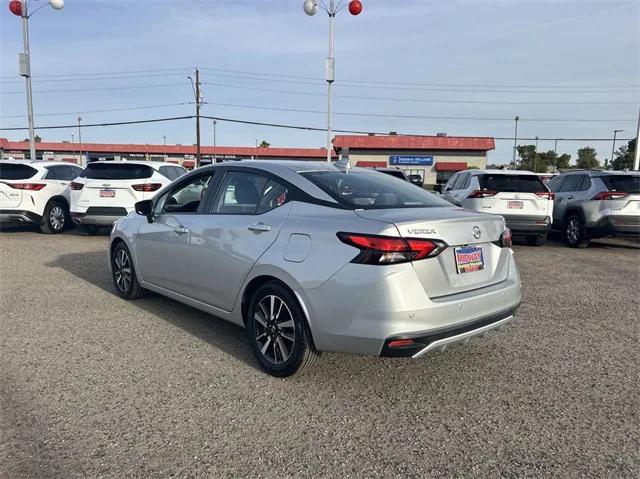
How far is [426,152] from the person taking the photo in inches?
2066

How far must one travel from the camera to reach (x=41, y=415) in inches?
120

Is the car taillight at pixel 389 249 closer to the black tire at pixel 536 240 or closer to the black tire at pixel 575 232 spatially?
the black tire at pixel 536 240

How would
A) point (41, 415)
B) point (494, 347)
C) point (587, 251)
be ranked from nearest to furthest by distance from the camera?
1. point (41, 415)
2. point (494, 347)
3. point (587, 251)

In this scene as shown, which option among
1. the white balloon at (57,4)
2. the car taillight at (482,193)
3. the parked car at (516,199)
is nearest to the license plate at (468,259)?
the parked car at (516,199)

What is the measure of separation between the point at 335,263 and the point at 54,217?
992 centimetres

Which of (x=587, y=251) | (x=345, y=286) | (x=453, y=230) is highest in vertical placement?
(x=453, y=230)

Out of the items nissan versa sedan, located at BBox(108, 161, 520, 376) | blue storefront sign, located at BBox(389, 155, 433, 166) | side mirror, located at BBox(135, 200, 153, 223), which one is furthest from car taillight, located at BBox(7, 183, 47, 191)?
→ blue storefront sign, located at BBox(389, 155, 433, 166)

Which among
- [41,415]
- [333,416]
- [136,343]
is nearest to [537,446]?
[333,416]

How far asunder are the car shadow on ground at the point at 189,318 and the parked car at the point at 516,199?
6079 mm

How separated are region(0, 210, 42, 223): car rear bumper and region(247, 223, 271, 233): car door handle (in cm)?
862

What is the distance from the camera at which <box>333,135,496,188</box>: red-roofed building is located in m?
51.8

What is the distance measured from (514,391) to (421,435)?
0.96 m

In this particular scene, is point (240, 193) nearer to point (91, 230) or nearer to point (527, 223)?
point (527, 223)

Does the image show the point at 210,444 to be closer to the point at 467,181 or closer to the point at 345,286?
the point at 345,286
